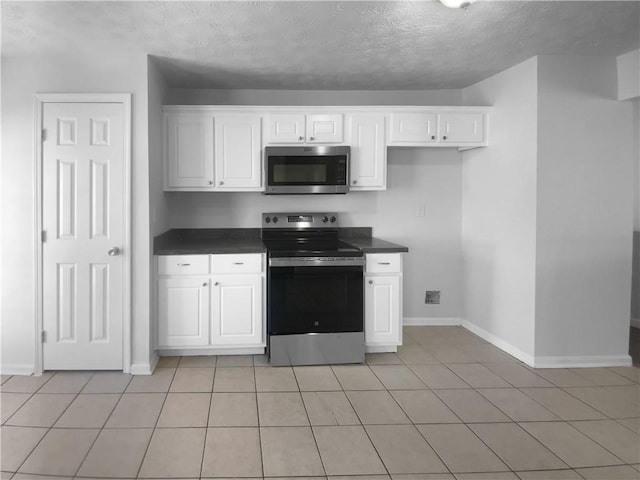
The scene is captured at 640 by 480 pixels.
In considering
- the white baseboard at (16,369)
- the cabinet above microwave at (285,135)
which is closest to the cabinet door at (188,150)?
the cabinet above microwave at (285,135)

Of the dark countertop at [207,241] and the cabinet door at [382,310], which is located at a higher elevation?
the dark countertop at [207,241]

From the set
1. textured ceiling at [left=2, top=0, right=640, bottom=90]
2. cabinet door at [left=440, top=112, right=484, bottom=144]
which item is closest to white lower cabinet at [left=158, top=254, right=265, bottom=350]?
textured ceiling at [left=2, top=0, right=640, bottom=90]

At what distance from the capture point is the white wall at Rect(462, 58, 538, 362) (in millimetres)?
3674

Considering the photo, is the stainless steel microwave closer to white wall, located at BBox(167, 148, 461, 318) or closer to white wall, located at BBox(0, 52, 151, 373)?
white wall, located at BBox(167, 148, 461, 318)

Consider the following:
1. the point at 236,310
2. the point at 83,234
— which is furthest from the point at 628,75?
the point at 83,234

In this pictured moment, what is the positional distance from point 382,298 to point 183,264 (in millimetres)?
1542

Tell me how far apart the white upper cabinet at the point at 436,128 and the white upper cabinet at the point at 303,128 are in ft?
1.59

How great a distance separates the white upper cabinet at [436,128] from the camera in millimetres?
4191

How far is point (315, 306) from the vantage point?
3.73 m

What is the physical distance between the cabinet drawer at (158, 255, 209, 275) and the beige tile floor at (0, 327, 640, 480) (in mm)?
688

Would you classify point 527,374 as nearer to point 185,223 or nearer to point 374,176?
point 374,176

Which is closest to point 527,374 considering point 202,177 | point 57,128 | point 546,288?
point 546,288

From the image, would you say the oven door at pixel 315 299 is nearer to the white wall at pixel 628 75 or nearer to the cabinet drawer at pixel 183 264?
the cabinet drawer at pixel 183 264

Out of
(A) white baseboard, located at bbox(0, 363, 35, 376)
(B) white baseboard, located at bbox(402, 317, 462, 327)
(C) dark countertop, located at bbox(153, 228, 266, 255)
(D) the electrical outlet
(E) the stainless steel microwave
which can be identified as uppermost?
(E) the stainless steel microwave
